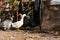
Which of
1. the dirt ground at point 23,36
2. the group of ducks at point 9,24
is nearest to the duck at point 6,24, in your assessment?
the group of ducks at point 9,24

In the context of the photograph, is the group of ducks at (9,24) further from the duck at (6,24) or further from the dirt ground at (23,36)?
the dirt ground at (23,36)

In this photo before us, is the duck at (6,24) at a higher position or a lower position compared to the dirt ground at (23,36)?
higher

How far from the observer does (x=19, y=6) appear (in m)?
10.0

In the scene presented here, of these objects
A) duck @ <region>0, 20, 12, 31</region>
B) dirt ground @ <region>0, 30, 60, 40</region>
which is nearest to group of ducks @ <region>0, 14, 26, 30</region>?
duck @ <region>0, 20, 12, 31</region>

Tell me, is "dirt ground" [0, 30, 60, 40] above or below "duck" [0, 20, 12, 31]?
below

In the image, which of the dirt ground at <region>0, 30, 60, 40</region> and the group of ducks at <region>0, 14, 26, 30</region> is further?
the group of ducks at <region>0, 14, 26, 30</region>

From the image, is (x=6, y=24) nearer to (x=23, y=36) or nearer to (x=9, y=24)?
(x=9, y=24)

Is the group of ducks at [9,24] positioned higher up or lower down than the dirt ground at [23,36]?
higher up

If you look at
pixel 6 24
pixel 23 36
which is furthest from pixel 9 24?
pixel 23 36

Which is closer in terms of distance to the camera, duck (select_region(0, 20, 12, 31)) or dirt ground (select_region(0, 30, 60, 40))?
dirt ground (select_region(0, 30, 60, 40))

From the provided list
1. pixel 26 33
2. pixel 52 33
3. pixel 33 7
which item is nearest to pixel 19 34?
pixel 26 33

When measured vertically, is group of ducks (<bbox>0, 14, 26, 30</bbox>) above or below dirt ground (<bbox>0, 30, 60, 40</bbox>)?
above

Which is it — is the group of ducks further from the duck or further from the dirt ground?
the dirt ground

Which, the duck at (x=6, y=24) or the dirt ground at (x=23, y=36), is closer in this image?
the dirt ground at (x=23, y=36)
